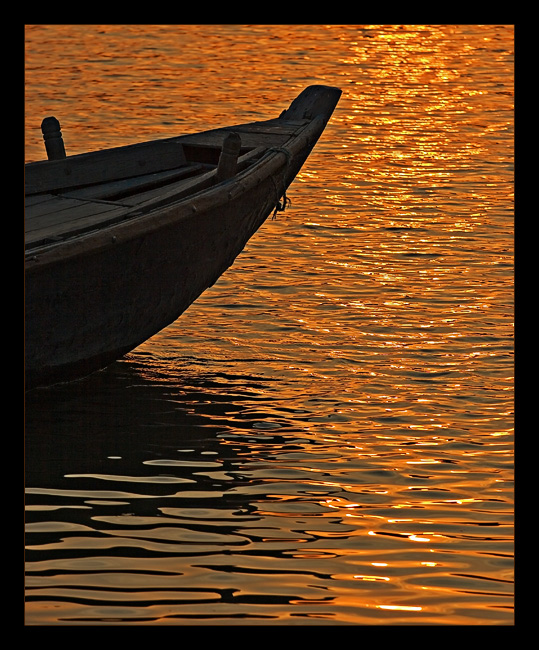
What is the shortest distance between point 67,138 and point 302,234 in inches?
200

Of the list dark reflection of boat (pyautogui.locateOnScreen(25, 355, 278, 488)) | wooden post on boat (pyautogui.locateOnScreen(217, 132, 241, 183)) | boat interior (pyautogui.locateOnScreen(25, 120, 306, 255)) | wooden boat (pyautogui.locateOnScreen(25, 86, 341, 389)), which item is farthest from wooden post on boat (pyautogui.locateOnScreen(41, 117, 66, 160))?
dark reflection of boat (pyautogui.locateOnScreen(25, 355, 278, 488))

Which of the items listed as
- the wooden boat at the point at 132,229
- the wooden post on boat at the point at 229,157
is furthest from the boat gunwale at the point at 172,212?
the wooden post on boat at the point at 229,157

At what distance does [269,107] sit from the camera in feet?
60.9

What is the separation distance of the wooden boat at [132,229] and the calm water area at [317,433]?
0.38 m

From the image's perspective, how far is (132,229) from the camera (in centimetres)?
801

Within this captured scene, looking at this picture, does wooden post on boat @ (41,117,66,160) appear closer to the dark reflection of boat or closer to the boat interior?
the boat interior

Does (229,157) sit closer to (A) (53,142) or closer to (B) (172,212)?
(B) (172,212)

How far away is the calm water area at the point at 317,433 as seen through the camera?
18.2 feet

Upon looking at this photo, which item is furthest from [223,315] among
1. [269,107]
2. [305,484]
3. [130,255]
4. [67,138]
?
[269,107]

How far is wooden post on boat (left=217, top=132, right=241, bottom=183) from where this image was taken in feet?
30.0

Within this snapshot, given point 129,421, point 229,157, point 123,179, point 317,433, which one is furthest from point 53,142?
point 317,433

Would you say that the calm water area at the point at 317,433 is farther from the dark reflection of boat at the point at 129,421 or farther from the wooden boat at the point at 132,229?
the wooden boat at the point at 132,229

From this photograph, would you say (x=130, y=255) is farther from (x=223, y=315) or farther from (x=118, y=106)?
(x=118, y=106)

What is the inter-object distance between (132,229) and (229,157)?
1412 mm
